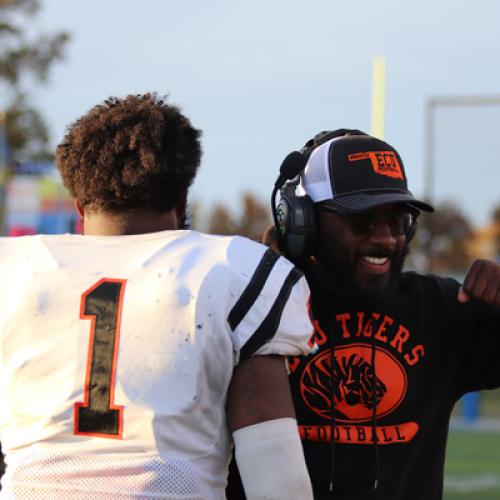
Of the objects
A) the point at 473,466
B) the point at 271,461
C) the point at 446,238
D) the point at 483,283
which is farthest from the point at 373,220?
the point at 446,238

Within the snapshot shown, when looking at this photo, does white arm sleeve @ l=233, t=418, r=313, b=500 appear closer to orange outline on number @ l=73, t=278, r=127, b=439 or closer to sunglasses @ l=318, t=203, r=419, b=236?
orange outline on number @ l=73, t=278, r=127, b=439

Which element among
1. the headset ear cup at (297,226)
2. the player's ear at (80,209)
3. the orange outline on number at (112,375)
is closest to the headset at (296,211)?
the headset ear cup at (297,226)

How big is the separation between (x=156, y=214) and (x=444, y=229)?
15.1 m

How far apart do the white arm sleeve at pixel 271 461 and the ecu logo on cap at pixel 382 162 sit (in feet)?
3.14

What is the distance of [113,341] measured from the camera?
2.49 metres

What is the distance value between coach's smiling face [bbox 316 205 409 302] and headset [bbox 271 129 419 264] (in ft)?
0.17

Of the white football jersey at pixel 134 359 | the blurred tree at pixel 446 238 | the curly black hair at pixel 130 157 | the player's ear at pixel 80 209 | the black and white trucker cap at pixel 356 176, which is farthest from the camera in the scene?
the blurred tree at pixel 446 238

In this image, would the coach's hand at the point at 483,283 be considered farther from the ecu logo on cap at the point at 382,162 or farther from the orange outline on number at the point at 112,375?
the orange outline on number at the point at 112,375

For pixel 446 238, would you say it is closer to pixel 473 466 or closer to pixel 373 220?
Answer: pixel 473 466

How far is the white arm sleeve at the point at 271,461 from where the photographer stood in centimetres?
247

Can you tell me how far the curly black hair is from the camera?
8.49 feet

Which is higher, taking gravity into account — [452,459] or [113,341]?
[113,341]

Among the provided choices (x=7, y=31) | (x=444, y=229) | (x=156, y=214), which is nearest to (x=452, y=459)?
(x=444, y=229)

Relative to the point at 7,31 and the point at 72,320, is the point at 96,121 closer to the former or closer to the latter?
the point at 72,320
